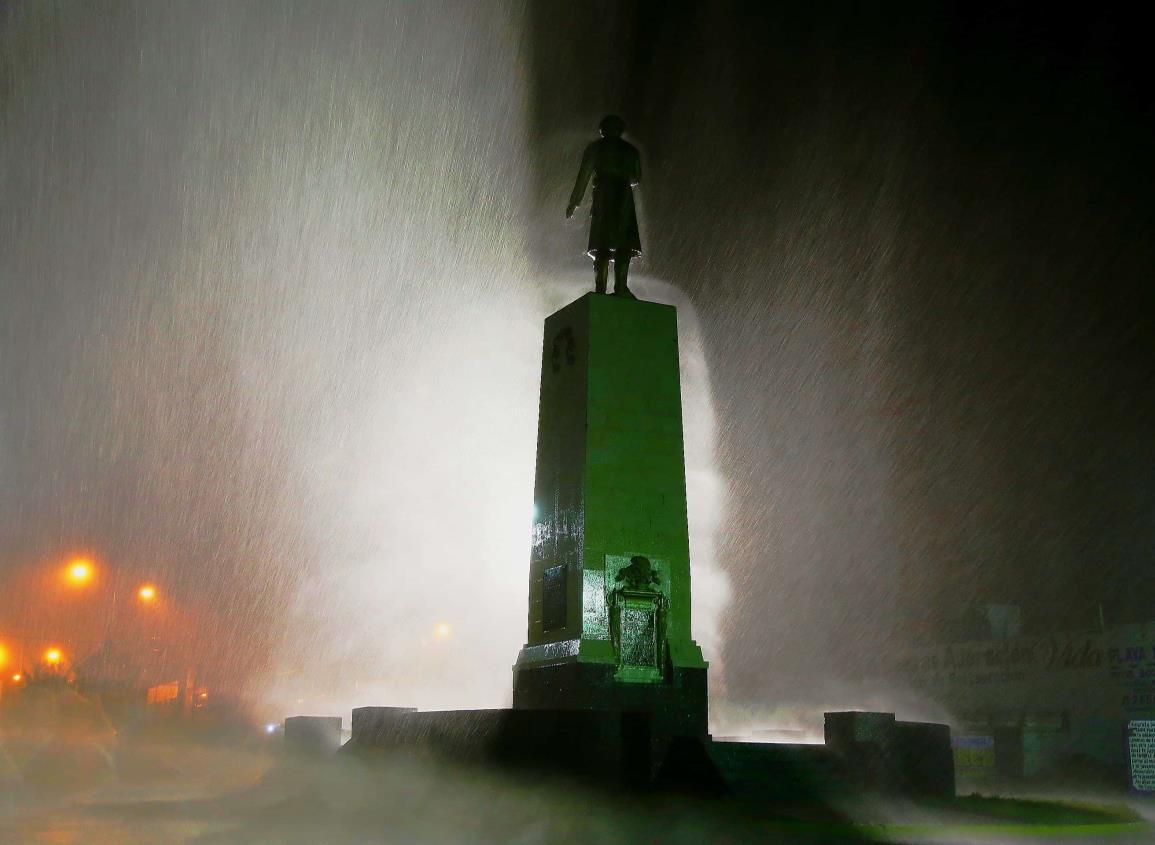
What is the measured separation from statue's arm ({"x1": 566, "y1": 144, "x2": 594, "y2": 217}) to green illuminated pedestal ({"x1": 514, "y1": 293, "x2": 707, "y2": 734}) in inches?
75.4

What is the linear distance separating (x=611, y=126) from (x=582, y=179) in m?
0.96

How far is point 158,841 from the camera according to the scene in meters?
9.38

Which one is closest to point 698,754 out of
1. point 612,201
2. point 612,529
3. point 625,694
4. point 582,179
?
point 625,694

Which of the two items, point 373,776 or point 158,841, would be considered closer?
point 158,841

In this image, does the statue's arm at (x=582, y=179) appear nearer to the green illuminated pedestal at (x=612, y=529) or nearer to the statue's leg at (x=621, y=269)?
the statue's leg at (x=621, y=269)

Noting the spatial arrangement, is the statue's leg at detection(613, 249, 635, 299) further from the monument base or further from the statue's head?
the monument base

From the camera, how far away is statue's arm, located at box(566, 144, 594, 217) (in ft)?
→ 50.4

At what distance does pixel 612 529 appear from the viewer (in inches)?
523

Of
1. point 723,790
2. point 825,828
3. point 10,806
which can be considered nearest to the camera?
point 825,828

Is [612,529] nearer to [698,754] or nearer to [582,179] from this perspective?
[698,754]

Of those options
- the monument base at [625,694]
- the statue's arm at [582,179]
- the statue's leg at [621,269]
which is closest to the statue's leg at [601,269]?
the statue's leg at [621,269]

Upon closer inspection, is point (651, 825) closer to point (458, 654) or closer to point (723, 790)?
point (723, 790)

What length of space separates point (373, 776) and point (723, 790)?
206 inches

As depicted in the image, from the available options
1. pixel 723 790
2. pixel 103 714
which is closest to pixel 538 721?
pixel 723 790
